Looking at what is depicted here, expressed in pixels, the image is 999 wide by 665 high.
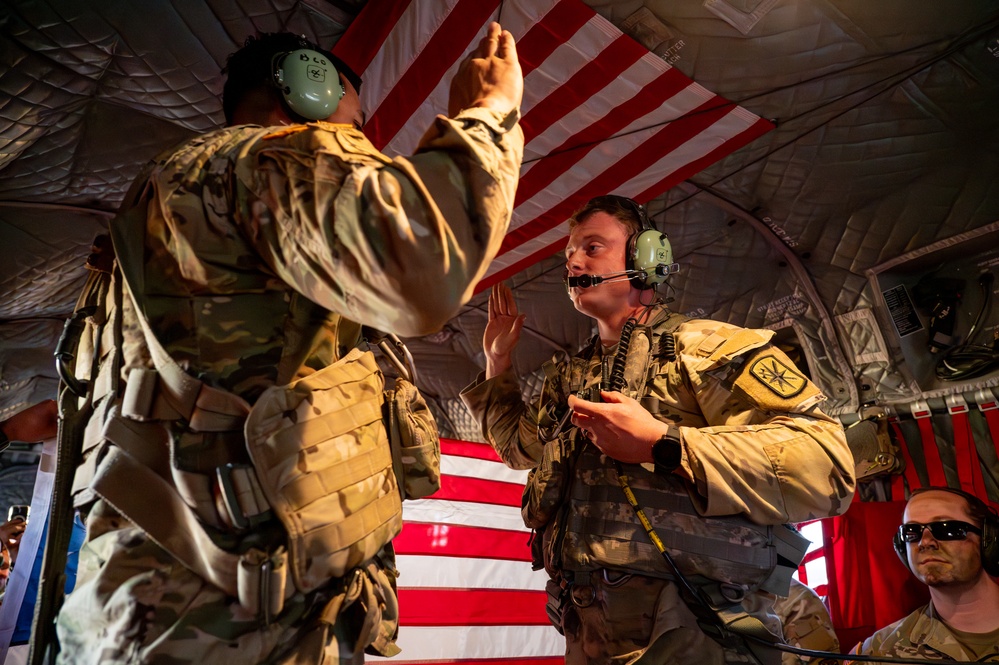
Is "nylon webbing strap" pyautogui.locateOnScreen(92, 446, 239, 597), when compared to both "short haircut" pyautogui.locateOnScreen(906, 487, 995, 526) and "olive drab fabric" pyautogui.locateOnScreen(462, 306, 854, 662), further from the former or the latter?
"short haircut" pyautogui.locateOnScreen(906, 487, 995, 526)

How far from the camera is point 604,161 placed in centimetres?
350

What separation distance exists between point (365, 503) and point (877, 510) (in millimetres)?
3711

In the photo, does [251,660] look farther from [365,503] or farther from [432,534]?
[432,534]

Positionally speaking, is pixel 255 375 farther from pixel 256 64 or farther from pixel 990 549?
pixel 990 549

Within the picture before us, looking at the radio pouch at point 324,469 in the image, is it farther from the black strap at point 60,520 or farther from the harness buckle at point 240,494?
the black strap at point 60,520

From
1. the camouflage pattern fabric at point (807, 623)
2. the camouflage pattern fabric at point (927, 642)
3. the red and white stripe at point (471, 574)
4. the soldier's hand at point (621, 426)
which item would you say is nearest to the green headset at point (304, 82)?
the soldier's hand at point (621, 426)

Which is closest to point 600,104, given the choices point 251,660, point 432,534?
point 432,534

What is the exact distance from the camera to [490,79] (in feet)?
4.00

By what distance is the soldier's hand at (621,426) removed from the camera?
190 centimetres

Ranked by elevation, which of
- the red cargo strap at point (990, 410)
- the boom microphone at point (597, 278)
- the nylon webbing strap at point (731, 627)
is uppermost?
the boom microphone at point (597, 278)

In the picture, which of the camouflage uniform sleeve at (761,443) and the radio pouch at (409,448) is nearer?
the radio pouch at (409,448)

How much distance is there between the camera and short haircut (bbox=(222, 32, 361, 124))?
4.84ft

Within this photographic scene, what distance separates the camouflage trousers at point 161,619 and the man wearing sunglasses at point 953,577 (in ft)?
10.6

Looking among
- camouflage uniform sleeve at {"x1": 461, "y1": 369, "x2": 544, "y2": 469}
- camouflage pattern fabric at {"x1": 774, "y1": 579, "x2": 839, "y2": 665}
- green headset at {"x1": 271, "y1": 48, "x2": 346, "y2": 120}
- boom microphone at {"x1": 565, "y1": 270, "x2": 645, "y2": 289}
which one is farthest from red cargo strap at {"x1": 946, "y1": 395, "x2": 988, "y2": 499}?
green headset at {"x1": 271, "y1": 48, "x2": 346, "y2": 120}
